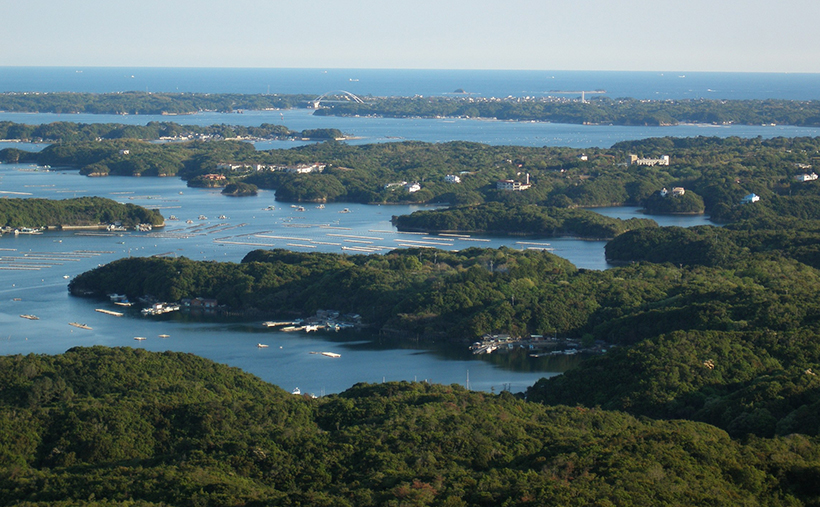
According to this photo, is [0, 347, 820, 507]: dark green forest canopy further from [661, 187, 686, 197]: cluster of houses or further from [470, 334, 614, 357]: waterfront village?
[661, 187, 686, 197]: cluster of houses

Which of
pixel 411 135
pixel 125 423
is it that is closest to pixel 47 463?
pixel 125 423

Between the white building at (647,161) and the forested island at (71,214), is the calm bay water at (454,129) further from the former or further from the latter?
A: the forested island at (71,214)

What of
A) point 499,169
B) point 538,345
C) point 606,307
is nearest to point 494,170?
point 499,169

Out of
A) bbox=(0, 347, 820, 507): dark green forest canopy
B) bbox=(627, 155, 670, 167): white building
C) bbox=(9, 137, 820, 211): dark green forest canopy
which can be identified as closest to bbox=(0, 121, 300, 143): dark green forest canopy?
bbox=(9, 137, 820, 211): dark green forest canopy

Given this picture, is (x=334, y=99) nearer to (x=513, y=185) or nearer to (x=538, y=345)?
(x=513, y=185)

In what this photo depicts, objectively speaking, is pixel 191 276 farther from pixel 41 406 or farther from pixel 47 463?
pixel 47 463
